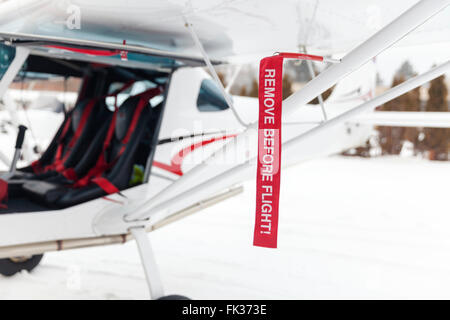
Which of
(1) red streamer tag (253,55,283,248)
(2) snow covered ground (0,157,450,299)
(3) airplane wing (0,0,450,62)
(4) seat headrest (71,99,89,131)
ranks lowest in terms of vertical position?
(2) snow covered ground (0,157,450,299)

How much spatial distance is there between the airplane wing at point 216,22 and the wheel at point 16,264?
1.69 metres

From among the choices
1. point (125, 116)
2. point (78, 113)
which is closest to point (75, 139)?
point (78, 113)

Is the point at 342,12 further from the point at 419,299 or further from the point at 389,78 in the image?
the point at 389,78

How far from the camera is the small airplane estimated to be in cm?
168

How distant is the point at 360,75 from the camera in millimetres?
4195

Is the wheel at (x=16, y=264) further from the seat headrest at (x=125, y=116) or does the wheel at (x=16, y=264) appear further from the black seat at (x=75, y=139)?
the seat headrest at (x=125, y=116)

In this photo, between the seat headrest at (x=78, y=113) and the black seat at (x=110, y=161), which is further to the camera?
the seat headrest at (x=78, y=113)

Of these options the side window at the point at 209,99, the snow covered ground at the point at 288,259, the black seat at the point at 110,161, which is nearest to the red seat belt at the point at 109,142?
the black seat at the point at 110,161

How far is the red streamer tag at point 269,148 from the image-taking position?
4.39 feet

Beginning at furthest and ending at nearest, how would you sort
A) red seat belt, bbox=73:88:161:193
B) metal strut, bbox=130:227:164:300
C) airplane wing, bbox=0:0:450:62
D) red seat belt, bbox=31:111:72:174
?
red seat belt, bbox=31:111:72:174 < red seat belt, bbox=73:88:161:193 < metal strut, bbox=130:227:164:300 < airplane wing, bbox=0:0:450:62

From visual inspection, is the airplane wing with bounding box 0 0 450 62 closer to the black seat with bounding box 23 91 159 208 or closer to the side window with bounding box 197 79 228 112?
the side window with bounding box 197 79 228 112

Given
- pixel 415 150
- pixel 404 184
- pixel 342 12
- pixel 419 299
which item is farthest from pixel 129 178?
pixel 415 150

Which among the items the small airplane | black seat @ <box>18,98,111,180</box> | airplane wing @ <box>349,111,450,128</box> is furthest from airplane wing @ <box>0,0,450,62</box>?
airplane wing @ <box>349,111,450,128</box>

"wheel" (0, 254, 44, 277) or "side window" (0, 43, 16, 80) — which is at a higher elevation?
"side window" (0, 43, 16, 80)
